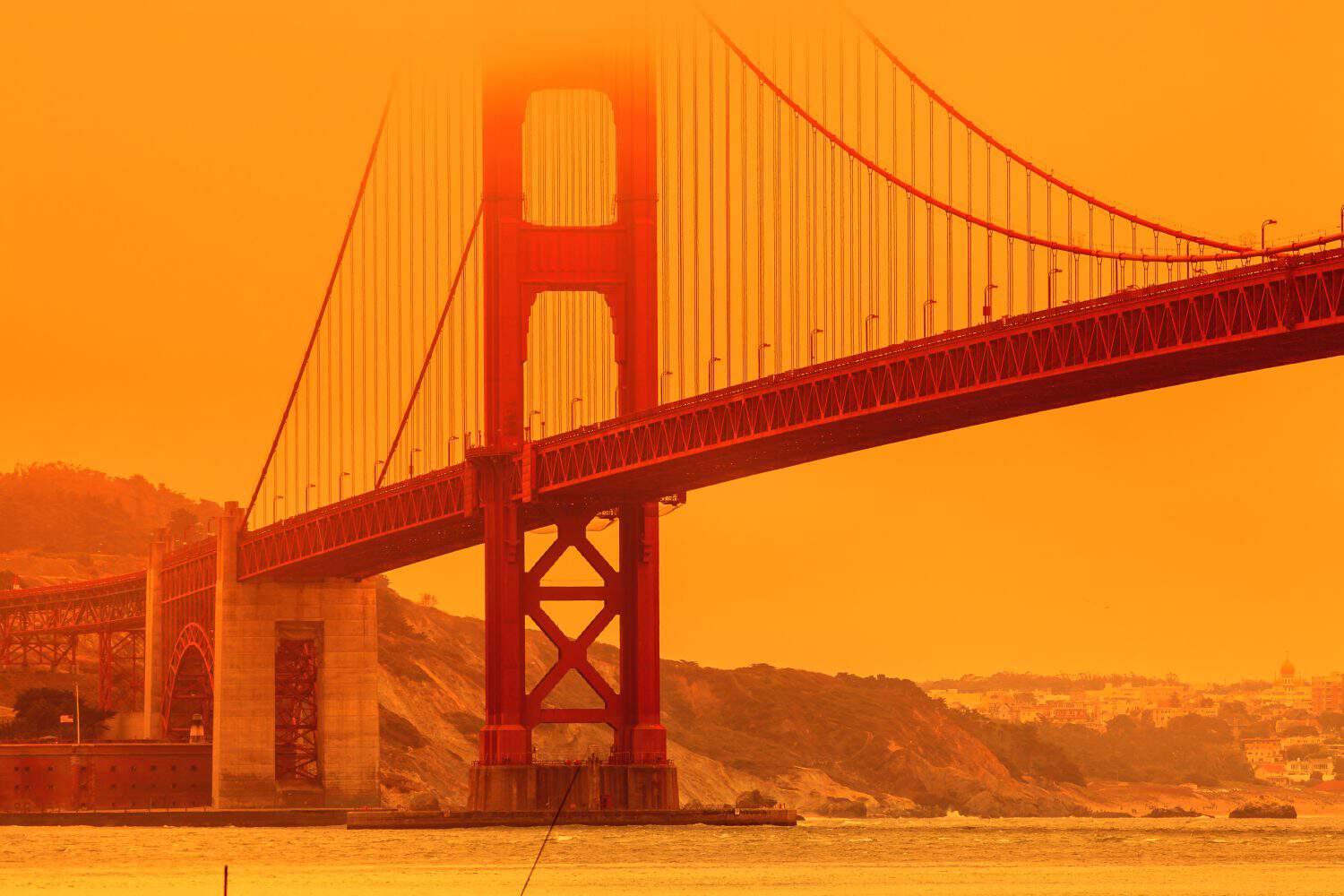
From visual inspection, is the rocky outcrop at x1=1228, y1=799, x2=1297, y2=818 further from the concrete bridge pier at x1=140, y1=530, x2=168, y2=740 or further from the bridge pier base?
the bridge pier base

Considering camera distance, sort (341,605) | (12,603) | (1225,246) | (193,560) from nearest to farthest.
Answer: (1225,246), (341,605), (193,560), (12,603)

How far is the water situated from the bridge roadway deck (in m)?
9.05

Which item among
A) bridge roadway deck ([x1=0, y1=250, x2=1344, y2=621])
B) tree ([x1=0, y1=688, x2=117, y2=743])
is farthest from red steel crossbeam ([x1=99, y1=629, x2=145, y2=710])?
bridge roadway deck ([x1=0, y1=250, x2=1344, y2=621])

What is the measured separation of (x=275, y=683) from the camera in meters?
112

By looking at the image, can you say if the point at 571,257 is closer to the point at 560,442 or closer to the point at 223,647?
the point at 560,442

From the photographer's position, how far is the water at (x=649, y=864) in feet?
220

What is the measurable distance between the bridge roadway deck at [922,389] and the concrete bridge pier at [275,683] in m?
15.7

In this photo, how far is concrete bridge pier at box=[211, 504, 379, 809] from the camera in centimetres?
10906

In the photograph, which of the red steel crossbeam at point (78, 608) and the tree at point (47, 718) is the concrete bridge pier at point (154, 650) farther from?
the red steel crossbeam at point (78, 608)

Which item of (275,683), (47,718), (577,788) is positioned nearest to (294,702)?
(275,683)

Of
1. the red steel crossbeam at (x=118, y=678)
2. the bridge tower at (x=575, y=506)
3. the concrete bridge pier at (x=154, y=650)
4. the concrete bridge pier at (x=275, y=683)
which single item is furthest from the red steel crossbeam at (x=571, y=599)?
the red steel crossbeam at (x=118, y=678)

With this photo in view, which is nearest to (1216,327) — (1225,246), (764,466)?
(1225,246)

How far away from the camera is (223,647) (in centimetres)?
10938

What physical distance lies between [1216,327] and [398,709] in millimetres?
105453
